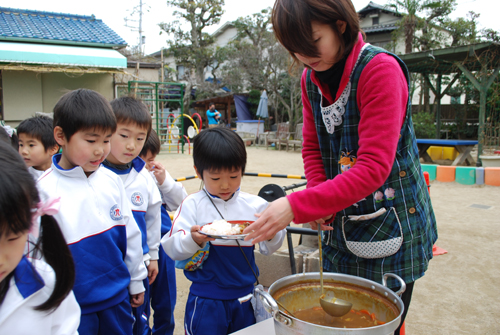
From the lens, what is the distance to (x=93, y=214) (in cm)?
163

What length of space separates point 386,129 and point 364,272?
60 centimetres

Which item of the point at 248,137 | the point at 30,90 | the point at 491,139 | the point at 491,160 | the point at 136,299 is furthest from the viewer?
the point at 248,137

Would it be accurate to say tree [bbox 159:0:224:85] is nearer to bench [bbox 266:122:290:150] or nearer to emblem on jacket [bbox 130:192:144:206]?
bench [bbox 266:122:290:150]

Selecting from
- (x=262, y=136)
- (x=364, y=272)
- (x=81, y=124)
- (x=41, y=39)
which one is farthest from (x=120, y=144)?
(x=262, y=136)

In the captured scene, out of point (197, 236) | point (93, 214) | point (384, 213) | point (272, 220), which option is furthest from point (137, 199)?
point (384, 213)

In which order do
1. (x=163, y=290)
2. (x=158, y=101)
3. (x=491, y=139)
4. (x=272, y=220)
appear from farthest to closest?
(x=158, y=101)
(x=491, y=139)
(x=163, y=290)
(x=272, y=220)

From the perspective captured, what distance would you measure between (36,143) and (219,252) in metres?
1.85

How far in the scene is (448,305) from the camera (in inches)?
124

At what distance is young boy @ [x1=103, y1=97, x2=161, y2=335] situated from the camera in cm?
218

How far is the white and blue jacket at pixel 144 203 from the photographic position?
7.21 feet

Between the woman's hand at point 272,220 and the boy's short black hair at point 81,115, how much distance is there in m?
1.01

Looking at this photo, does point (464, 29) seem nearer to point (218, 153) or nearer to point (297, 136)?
point (297, 136)

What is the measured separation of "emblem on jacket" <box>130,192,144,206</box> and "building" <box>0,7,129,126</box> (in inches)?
421

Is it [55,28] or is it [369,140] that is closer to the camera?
[369,140]
